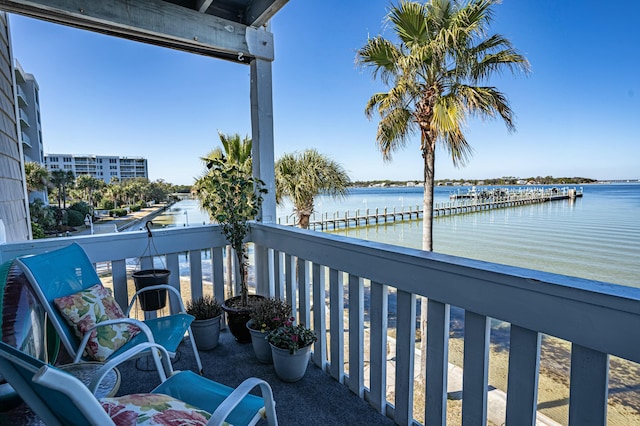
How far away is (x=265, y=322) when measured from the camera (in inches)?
89.2

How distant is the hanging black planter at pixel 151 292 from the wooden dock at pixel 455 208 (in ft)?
56.5

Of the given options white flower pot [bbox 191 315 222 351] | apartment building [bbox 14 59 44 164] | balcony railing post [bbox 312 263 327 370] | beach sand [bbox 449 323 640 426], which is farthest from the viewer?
beach sand [bbox 449 323 640 426]

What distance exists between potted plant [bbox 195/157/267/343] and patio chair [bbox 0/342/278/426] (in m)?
1.03

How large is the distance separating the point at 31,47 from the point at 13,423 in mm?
4898

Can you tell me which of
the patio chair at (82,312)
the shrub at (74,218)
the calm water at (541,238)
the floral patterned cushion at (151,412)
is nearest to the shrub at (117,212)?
the shrub at (74,218)

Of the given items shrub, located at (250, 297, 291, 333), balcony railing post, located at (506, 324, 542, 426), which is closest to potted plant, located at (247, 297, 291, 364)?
shrub, located at (250, 297, 291, 333)

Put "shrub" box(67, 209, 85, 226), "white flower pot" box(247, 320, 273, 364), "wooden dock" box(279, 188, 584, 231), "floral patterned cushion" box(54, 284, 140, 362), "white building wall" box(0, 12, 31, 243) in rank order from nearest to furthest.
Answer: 1. "floral patterned cushion" box(54, 284, 140, 362)
2. "white flower pot" box(247, 320, 273, 364)
3. "shrub" box(67, 209, 85, 226)
4. "white building wall" box(0, 12, 31, 243)
5. "wooden dock" box(279, 188, 584, 231)

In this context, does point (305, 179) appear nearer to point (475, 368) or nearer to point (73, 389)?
point (475, 368)

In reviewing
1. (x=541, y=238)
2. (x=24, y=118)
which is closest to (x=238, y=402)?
(x=24, y=118)

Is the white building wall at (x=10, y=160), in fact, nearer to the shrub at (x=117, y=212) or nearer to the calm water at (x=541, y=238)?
the shrub at (x=117, y=212)

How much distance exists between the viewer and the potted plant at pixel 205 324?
2445 millimetres

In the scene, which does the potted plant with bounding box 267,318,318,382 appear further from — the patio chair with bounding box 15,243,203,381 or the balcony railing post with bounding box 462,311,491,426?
the balcony railing post with bounding box 462,311,491,426

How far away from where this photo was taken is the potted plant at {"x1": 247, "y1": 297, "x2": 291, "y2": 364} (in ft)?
7.36

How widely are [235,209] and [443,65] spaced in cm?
606
